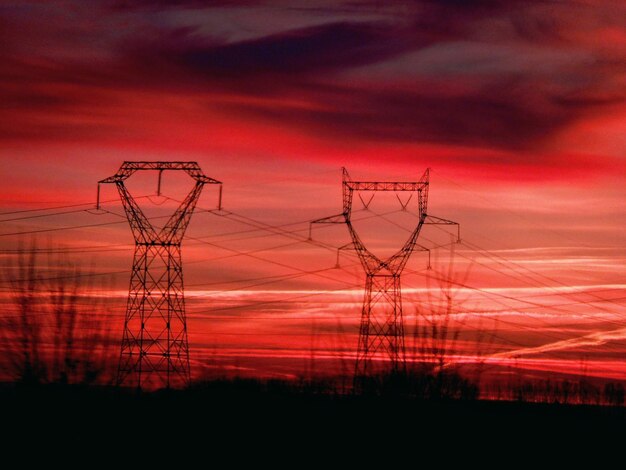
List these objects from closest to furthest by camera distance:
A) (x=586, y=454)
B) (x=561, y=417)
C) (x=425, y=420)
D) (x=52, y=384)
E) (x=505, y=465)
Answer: (x=52, y=384) < (x=505, y=465) < (x=586, y=454) < (x=425, y=420) < (x=561, y=417)

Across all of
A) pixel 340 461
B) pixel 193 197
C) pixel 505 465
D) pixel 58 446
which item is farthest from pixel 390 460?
pixel 193 197

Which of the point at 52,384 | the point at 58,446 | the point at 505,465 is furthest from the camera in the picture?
the point at 505,465

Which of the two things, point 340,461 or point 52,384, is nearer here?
point 52,384

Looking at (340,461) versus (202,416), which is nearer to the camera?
(340,461)

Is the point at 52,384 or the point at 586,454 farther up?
Result: the point at 52,384

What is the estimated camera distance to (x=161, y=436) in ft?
111

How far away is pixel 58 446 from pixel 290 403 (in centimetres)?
1746

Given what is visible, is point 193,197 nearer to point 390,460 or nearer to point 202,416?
point 202,416

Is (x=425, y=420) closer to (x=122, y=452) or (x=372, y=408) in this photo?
(x=372, y=408)

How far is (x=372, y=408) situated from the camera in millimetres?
40375

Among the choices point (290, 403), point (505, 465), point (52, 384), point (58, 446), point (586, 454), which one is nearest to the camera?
point (52, 384)

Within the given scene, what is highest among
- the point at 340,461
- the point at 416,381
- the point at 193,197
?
the point at 193,197

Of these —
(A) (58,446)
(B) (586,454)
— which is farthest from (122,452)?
(B) (586,454)

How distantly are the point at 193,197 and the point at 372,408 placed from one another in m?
20.2
